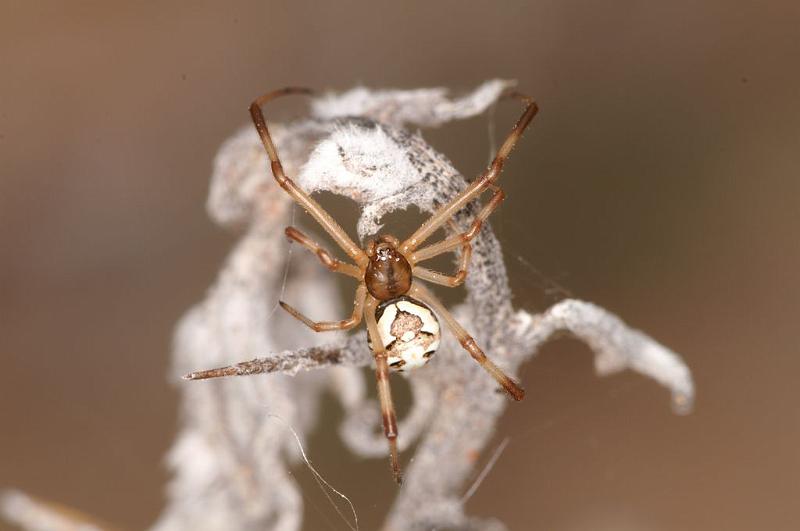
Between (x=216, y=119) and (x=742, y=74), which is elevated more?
(x=742, y=74)

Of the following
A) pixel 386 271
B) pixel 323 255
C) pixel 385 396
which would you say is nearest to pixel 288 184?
pixel 323 255

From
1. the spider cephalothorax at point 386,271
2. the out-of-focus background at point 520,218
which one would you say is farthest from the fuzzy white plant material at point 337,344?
the out-of-focus background at point 520,218

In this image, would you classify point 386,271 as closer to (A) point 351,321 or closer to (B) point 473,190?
(A) point 351,321

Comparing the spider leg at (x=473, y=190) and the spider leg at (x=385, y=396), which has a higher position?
the spider leg at (x=473, y=190)

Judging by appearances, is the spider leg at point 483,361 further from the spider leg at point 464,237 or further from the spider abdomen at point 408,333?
the spider leg at point 464,237

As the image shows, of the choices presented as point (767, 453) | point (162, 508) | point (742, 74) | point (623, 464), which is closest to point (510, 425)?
point (623, 464)

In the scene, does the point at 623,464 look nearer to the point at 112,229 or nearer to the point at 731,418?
the point at 731,418

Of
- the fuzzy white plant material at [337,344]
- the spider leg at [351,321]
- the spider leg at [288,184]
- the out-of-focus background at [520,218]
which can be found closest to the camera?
the fuzzy white plant material at [337,344]
